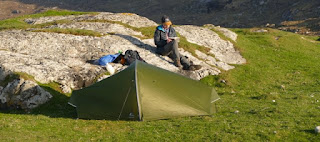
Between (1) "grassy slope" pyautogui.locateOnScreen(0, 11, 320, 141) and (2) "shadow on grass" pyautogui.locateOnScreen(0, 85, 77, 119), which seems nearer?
(1) "grassy slope" pyautogui.locateOnScreen(0, 11, 320, 141)

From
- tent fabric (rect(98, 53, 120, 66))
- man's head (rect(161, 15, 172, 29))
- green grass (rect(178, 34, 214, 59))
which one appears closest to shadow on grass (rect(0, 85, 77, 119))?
tent fabric (rect(98, 53, 120, 66))

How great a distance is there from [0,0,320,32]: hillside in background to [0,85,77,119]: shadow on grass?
51.2m

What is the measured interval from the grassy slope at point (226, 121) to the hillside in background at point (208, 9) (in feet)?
137

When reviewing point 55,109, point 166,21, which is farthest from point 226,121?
point 166,21

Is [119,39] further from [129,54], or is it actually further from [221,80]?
[221,80]

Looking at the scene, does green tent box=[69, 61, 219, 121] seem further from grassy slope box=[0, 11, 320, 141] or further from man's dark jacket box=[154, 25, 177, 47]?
man's dark jacket box=[154, 25, 177, 47]

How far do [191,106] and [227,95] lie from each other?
16.4ft

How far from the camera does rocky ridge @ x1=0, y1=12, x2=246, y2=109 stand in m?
16.7

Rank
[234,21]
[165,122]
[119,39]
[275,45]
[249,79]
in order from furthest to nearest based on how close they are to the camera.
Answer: [234,21], [275,45], [119,39], [249,79], [165,122]

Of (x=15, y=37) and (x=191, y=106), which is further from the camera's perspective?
(x=15, y=37)

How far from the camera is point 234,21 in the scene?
75.8 meters

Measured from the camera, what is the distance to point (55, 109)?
47.4ft

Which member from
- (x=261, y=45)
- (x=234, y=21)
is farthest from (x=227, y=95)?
(x=234, y=21)

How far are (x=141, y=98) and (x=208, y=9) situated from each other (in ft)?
261
